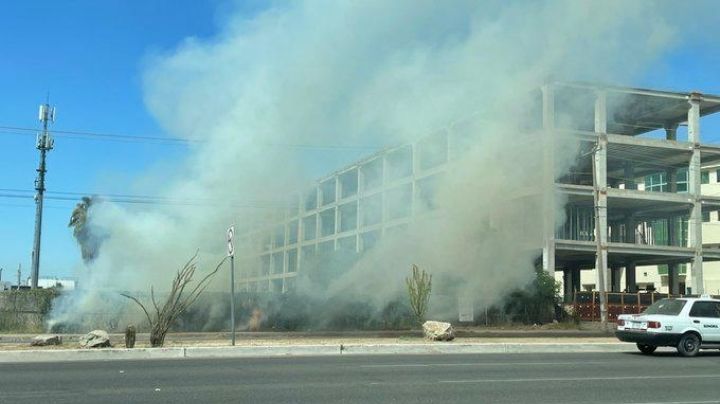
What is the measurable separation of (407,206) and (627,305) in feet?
43.3

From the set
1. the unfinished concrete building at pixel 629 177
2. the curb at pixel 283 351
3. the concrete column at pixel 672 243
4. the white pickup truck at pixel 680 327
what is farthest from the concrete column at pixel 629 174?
the white pickup truck at pixel 680 327

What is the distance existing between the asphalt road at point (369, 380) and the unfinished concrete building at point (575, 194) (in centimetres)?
2246

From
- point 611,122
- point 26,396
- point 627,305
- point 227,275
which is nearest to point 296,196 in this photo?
point 227,275

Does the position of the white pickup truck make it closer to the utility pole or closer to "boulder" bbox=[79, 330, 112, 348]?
"boulder" bbox=[79, 330, 112, 348]

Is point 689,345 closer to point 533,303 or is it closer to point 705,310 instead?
point 705,310

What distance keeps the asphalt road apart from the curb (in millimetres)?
874

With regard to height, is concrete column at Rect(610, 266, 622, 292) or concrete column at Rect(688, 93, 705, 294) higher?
concrete column at Rect(688, 93, 705, 294)

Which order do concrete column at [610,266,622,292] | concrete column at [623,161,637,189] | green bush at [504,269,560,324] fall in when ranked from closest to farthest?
green bush at [504,269,560,324]
concrete column at [623,161,637,189]
concrete column at [610,266,622,292]

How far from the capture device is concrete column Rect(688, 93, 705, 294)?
4444 cm

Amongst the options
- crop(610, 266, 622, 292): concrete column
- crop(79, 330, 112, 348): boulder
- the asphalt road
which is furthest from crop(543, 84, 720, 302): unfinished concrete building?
crop(79, 330, 112, 348): boulder

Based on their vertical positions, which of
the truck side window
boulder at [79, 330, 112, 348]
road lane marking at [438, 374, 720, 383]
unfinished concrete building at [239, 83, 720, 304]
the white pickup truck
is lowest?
road lane marking at [438, 374, 720, 383]

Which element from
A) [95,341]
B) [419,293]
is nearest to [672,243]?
[419,293]

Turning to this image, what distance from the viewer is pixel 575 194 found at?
40.2 metres

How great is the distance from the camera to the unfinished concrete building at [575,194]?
1517 inches
